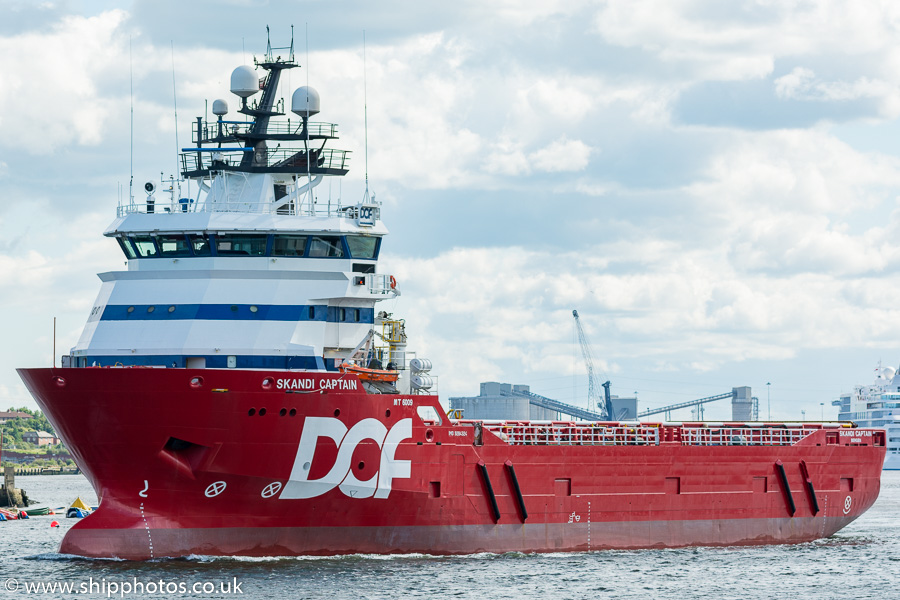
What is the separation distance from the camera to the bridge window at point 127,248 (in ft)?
119

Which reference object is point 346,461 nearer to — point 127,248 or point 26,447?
point 127,248

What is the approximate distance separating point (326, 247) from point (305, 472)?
21.2 feet

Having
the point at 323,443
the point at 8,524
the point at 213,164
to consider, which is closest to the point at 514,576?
the point at 323,443

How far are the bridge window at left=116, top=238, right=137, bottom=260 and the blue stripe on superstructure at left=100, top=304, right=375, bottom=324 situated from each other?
5.68 ft

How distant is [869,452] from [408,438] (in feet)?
59.8

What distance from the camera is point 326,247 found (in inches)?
1417

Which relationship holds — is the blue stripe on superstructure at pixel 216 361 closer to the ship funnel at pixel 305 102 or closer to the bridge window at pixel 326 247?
the bridge window at pixel 326 247

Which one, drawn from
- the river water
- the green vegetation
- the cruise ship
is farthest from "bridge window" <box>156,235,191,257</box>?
the green vegetation

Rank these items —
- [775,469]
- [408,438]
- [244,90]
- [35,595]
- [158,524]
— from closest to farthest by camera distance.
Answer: [35,595] < [158,524] < [408,438] < [244,90] < [775,469]

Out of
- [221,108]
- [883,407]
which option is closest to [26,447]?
[883,407]

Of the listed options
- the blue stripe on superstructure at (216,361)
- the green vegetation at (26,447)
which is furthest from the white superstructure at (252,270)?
the green vegetation at (26,447)

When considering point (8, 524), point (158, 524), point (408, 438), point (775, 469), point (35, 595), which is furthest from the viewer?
point (8, 524)

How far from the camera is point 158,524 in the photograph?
32000mm

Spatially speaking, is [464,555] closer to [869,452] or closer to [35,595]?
[35,595]
